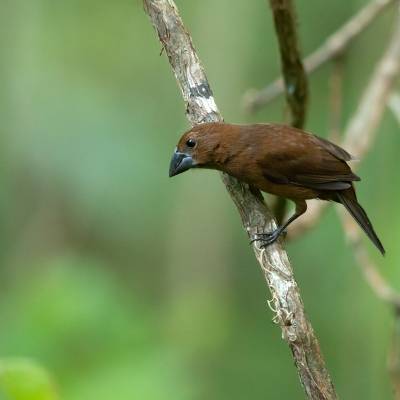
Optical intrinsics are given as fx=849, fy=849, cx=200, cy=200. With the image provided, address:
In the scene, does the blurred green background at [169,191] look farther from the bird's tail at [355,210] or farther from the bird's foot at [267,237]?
the bird's foot at [267,237]

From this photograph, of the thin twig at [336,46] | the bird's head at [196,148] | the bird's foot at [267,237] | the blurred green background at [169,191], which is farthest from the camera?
the blurred green background at [169,191]

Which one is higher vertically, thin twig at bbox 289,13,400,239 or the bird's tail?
thin twig at bbox 289,13,400,239

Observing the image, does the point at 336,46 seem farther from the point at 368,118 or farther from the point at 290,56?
the point at 290,56

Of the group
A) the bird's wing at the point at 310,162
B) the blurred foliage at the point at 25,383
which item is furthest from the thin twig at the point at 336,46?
the blurred foliage at the point at 25,383

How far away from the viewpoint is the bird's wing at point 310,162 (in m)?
3.15

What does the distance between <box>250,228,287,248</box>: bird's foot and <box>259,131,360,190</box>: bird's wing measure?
0.66 metres

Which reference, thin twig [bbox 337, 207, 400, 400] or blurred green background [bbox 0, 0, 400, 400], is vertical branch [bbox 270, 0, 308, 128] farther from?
blurred green background [bbox 0, 0, 400, 400]

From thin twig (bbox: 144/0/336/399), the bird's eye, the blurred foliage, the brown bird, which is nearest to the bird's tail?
the brown bird

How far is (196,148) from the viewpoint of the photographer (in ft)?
9.83

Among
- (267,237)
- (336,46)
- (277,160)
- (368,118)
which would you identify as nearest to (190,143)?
(277,160)

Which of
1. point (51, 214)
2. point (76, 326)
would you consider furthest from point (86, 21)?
point (76, 326)

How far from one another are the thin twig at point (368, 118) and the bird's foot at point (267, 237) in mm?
897

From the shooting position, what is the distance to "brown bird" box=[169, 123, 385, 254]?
2971mm

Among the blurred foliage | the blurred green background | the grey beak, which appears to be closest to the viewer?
the blurred foliage
